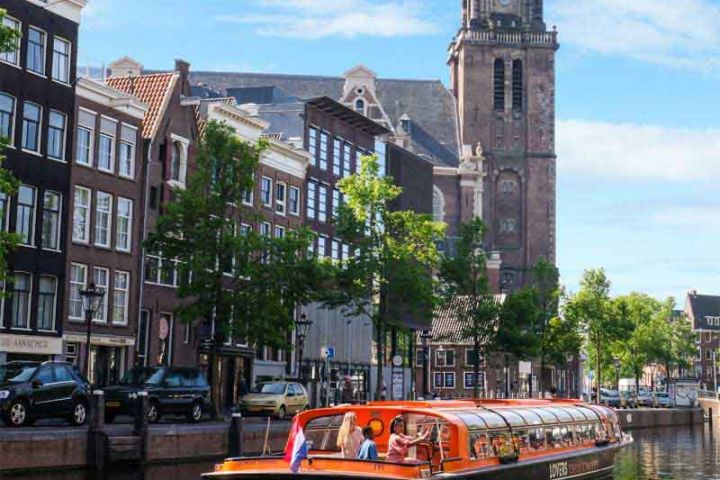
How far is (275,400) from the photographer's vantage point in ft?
156

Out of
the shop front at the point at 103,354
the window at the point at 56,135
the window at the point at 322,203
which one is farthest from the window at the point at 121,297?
the window at the point at 322,203

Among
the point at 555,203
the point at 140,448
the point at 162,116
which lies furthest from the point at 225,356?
the point at 555,203

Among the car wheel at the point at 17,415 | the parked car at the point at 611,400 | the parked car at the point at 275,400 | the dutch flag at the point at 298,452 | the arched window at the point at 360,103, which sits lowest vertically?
the dutch flag at the point at 298,452

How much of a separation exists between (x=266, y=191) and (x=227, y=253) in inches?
736

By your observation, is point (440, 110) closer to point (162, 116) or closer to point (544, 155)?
point (544, 155)

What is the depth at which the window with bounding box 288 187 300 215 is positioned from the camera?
69062mm

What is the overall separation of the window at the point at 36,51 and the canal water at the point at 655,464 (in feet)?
61.4

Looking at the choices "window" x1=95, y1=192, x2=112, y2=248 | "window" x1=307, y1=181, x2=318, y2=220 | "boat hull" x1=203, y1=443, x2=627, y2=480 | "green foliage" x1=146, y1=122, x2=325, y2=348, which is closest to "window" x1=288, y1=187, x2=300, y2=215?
"window" x1=307, y1=181, x2=318, y2=220

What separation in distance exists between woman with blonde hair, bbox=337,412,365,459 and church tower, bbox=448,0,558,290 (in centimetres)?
10005

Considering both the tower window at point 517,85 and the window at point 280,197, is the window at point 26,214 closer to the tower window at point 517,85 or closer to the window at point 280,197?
the window at point 280,197

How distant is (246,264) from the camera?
47.4 meters

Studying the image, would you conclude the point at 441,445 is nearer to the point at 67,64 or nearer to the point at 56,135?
the point at 56,135

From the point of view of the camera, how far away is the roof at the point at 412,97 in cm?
12243

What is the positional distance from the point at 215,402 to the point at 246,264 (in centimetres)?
548
